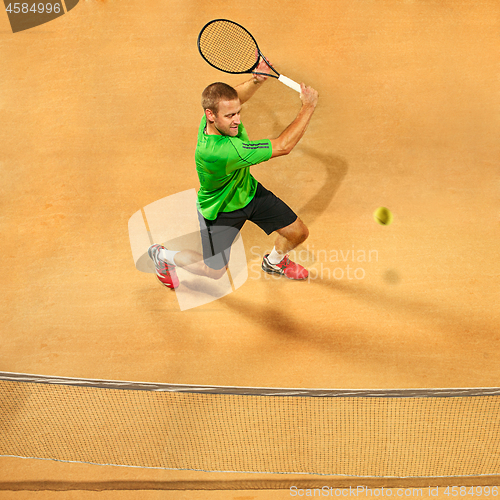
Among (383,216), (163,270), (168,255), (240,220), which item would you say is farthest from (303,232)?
(163,270)

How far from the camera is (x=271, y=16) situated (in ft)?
20.3

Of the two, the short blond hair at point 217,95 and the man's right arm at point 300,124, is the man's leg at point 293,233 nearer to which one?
the man's right arm at point 300,124

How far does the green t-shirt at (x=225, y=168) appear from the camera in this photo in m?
3.26

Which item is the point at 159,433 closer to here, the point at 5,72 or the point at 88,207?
the point at 88,207

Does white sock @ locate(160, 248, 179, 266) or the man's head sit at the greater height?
the man's head

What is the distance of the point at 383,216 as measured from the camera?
4930 mm

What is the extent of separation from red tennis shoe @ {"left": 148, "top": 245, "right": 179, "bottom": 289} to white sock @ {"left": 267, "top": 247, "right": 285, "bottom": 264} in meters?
1.11

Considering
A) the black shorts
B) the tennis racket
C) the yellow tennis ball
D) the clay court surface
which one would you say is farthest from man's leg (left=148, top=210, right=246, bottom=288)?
the yellow tennis ball

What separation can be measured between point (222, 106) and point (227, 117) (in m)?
0.10

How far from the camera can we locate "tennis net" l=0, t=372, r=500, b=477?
382cm

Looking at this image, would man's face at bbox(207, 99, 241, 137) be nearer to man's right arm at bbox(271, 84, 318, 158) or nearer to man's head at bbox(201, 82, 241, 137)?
man's head at bbox(201, 82, 241, 137)

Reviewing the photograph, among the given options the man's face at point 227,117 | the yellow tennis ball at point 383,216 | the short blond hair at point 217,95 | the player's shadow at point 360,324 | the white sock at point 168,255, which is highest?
the short blond hair at point 217,95

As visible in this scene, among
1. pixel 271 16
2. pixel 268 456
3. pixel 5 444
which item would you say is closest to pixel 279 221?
pixel 268 456

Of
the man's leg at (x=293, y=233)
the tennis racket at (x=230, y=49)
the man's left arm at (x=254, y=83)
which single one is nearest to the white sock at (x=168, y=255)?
the man's leg at (x=293, y=233)
